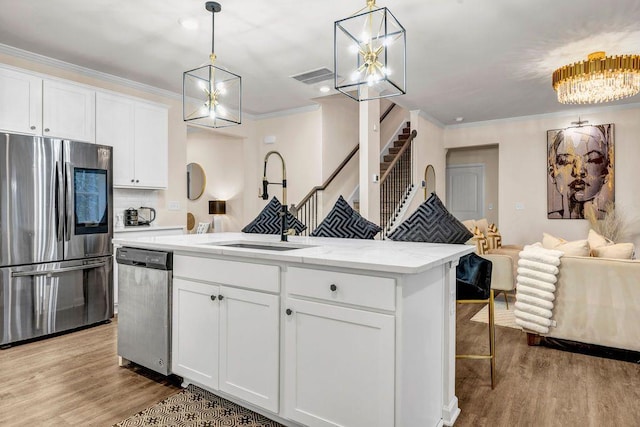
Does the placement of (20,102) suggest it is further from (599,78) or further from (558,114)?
(558,114)


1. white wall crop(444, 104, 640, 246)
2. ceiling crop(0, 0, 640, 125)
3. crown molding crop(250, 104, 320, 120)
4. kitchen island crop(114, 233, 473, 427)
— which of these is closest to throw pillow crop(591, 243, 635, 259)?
kitchen island crop(114, 233, 473, 427)

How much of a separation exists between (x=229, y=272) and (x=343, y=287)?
29.3 inches

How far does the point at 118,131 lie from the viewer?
13.7ft

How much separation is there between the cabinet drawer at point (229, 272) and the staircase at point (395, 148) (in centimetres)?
545

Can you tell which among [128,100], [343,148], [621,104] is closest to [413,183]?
[343,148]

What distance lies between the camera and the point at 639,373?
2703 millimetres

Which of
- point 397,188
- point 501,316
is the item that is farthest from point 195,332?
point 397,188

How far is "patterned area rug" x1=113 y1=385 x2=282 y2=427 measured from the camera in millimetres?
2062

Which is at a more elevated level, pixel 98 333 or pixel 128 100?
pixel 128 100

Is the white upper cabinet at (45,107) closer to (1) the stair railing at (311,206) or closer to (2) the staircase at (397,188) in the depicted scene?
(1) the stair railing at (311,206)

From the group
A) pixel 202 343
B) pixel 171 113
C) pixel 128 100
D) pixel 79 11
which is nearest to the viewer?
pixel 202 343

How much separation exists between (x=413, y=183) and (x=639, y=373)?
12.9 ft

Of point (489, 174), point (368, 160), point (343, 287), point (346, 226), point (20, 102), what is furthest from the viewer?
point (489, 174)

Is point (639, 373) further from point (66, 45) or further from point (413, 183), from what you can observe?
point (66, 45)
